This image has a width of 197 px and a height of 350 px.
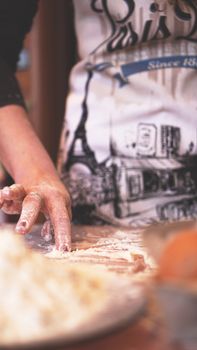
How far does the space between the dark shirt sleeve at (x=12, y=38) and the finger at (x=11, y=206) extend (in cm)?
27

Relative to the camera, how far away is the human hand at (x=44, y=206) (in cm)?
99

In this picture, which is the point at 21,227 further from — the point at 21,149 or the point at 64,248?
the point at 21,149

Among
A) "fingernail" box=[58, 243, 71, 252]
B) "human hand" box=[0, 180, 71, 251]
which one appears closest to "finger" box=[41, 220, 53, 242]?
"human hand" box=[0, 180, 71, 251]

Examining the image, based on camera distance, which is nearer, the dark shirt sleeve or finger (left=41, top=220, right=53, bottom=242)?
finger (left=41, top=220, right=53, bottom=242)

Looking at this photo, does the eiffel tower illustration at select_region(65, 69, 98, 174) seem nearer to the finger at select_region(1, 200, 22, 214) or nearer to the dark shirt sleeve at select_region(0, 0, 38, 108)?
the dark shirt sleeve at select_region(0, 0, 38, 108)

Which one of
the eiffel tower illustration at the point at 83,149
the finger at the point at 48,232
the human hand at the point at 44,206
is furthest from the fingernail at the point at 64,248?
the eiffel tower illustration at the point at 83,149

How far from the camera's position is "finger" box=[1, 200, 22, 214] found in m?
1.08

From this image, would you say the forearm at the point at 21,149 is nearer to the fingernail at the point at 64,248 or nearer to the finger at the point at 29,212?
the finger at the point at 29,212

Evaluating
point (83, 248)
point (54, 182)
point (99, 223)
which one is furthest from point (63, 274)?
point (99, 223)

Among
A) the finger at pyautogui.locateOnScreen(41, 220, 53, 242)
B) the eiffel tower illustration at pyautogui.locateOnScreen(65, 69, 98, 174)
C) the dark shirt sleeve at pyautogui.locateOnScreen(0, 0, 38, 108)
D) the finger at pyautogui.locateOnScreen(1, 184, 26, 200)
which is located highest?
the dark shirt sleeve at pyautogui.locateOnScreen(0, 0, 38, 108)

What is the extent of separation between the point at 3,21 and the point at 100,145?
0.39 metres

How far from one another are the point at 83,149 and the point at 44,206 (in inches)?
10.8

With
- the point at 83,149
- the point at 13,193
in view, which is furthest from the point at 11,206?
the point at 83,149

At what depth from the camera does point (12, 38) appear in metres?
1.42
